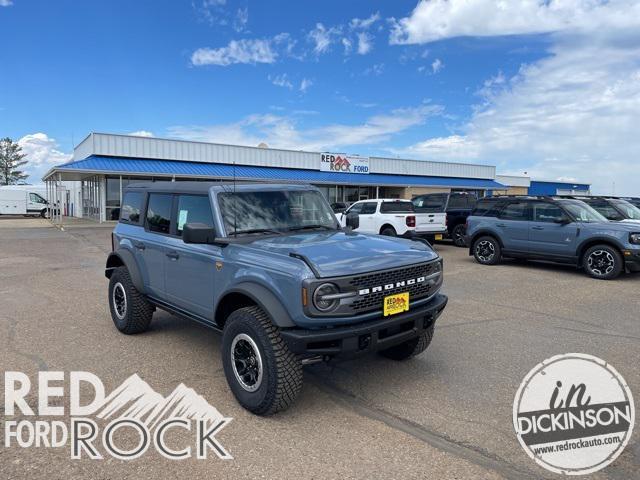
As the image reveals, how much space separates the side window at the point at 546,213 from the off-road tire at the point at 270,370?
30.4 ft

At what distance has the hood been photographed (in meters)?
3.67

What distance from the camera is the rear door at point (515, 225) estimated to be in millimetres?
11359

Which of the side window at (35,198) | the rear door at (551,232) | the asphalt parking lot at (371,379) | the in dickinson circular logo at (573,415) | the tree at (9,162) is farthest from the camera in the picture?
the tree at (9,162)

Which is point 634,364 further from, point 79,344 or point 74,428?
point 79,344

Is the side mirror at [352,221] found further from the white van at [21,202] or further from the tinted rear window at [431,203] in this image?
the white van at [21,202]

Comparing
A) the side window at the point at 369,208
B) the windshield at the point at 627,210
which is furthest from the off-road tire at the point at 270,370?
the windshield at the point at 627,210

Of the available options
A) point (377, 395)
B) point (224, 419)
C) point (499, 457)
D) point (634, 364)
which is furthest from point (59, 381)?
point (634, 364)

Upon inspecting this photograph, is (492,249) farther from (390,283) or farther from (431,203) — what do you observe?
(390,283)

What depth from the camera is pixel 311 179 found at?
3419cm

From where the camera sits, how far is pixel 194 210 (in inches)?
192

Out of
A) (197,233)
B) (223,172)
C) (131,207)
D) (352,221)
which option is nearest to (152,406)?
(197,233)

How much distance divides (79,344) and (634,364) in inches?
242

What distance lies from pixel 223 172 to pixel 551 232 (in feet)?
76.9

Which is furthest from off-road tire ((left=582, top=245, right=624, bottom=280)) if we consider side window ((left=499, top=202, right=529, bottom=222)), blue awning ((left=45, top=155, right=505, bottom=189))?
blue awning ((left=45, top=155, right=505, bottom=189))
